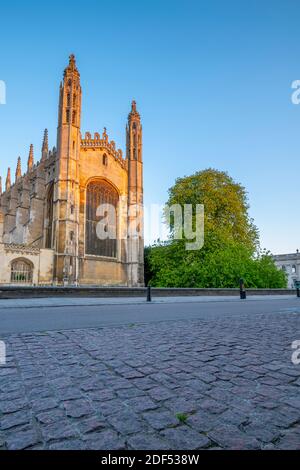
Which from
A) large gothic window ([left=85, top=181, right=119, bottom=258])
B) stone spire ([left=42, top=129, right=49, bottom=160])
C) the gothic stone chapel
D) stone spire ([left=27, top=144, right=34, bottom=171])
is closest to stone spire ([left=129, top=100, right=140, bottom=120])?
the gothic stone chapel

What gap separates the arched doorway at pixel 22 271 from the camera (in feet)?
91.7

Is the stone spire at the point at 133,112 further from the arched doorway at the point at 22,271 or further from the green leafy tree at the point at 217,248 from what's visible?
the arched doorway at the point at 22,271

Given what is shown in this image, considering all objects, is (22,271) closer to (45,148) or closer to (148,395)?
(45,148)

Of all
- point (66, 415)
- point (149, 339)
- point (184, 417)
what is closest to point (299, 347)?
point (149, 339)

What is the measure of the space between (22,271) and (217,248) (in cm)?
1822

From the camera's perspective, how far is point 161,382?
237cm

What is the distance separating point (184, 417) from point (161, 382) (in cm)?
64

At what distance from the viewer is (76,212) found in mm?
30375

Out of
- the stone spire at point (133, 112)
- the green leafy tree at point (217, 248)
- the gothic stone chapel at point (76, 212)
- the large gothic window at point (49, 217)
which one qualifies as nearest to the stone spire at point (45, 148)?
the gothic stone chapel at point (76, 212)

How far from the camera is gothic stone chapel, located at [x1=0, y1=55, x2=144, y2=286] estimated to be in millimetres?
28672

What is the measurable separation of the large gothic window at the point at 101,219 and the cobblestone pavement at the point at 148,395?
2959 centimetres

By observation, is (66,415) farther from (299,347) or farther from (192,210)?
(192,210)

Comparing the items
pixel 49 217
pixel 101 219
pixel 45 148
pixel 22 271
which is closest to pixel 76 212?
pixel 101 219

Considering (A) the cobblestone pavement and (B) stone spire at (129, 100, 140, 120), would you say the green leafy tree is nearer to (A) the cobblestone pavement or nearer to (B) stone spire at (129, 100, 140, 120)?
(B) stone spire at (129, 100, 140, 120)
